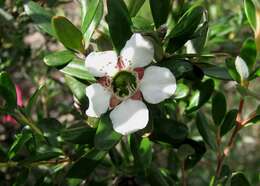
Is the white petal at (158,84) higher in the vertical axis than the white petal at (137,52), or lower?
lower

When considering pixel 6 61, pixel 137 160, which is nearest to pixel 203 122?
pixel 137 160

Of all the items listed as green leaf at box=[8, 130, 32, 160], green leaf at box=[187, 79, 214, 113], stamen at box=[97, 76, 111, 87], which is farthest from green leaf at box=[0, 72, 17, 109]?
green leaf at box=[187, 79, 214, 113]

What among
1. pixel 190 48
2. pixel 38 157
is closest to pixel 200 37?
pixel 190 48

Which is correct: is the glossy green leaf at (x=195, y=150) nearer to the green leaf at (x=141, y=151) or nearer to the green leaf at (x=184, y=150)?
the green leaf at (x=184, y=150)

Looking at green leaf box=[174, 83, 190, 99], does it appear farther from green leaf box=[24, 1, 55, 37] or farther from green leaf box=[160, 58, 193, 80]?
green leaf box=[24, 1, 55, 37]

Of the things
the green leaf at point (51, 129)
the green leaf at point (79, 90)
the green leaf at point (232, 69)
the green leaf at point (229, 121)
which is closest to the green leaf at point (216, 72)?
the green leaf at point (232, 69)
